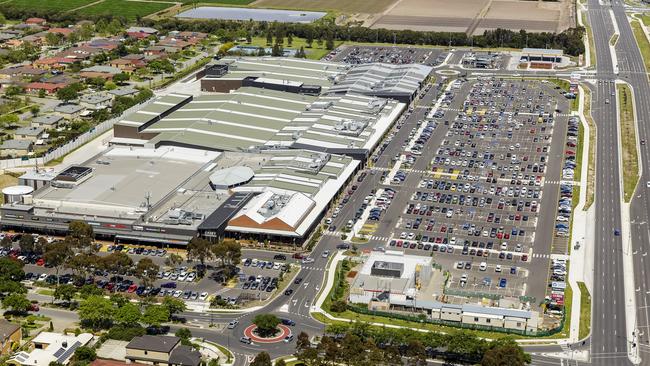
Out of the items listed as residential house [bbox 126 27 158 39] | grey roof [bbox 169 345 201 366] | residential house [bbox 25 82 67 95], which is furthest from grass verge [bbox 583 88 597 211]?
residential house [bbox 126 27 158 39]

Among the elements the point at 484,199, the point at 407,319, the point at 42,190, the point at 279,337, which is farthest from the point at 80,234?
the point at 484,199

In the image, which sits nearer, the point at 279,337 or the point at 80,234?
the point at 279,337

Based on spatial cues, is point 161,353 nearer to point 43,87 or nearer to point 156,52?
point 43,87

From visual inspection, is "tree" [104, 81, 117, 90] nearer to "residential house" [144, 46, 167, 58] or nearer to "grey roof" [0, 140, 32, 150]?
"residential house" [144, 46, 167, 58]

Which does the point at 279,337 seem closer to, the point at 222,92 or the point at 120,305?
the point at 120,305

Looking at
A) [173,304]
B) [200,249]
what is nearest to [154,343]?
[173,304]

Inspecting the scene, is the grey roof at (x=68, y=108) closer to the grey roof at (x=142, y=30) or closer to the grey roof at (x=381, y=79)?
the grey roof at (x=381, y=79)
